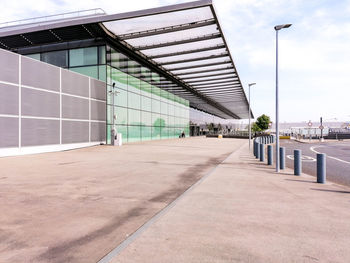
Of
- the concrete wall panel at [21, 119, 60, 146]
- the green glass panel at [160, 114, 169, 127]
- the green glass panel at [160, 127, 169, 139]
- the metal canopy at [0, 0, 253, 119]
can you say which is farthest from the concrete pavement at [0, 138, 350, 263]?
the green glass panel at [160, 114, 169, 127]

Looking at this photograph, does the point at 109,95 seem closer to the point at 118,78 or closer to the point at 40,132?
the point at 118,78

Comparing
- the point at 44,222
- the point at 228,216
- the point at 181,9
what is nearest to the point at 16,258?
the point at 44,222

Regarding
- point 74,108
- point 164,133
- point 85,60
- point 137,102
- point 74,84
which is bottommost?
point 164,133

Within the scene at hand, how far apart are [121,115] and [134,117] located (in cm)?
283

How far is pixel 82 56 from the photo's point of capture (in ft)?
74.8

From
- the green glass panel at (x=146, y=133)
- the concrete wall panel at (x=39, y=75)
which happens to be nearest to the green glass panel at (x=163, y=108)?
the green glass panel at (x=146, y=133)

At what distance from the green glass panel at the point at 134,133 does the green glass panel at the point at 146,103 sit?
3095 millimetres

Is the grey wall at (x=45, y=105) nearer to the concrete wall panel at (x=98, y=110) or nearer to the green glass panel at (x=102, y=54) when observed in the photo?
the concrete wall panel at (x=98, y=110)

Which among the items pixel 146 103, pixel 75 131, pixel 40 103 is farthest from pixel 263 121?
pixel 40 103

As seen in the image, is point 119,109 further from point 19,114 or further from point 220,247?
point 220,247

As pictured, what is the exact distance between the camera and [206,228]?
3748mm

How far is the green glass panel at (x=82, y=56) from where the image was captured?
74.0 feet

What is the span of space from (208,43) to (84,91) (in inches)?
481

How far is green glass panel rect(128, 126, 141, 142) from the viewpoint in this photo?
86.6 feet
